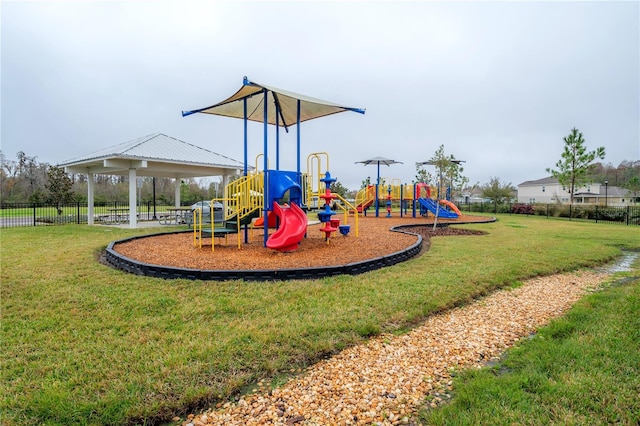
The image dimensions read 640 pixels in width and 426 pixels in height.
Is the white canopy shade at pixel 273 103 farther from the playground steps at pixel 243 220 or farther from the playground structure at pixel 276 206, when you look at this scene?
the playground steps at pixel 243 220

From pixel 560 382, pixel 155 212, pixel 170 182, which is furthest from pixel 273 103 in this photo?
pixel 170 182

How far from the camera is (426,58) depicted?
1631cm

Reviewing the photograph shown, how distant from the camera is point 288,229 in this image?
7.06 m

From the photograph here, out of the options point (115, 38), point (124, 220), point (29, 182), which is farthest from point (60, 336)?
point (29, 182)

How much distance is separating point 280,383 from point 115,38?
14469 millimetres

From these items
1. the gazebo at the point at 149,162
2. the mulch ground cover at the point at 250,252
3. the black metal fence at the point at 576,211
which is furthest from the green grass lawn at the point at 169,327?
the black metal fence at the point at 576,211

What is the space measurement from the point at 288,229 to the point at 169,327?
3.92 m

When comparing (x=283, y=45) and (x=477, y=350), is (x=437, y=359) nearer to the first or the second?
(x=477, y=350)

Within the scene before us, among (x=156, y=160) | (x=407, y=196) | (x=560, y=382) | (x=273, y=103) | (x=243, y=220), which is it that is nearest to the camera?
(x=560, y=382)

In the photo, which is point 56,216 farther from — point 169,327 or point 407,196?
point 407,196

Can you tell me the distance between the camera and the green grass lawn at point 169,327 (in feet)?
7.35

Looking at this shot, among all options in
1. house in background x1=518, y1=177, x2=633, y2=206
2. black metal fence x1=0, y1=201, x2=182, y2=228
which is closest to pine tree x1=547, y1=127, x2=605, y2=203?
house in background x1=518, y1=177, x2=633, y2=206

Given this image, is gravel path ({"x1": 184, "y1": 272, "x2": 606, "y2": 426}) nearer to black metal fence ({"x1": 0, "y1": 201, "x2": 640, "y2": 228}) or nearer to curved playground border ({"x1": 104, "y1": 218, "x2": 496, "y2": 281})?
curved playground border ({"x1": 104, "y1": 218, "x2": 496, "y2": 281})

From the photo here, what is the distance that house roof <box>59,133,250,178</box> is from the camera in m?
12.8
